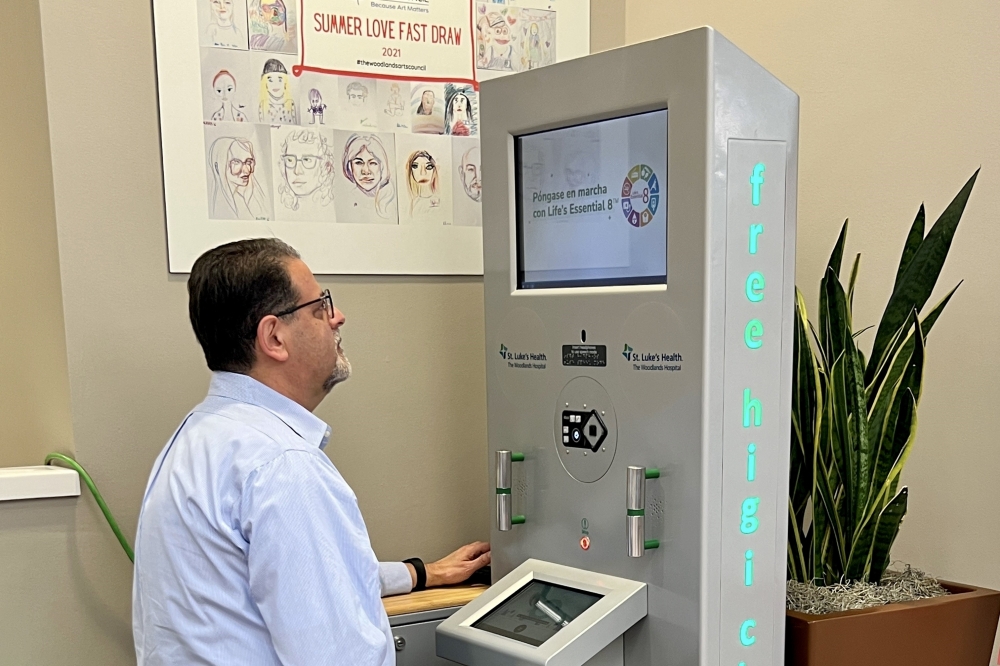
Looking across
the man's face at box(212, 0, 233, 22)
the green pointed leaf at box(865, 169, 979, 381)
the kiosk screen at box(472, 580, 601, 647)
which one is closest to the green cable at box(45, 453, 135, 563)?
the kiosk screen at box(472, 580, 601, 647)

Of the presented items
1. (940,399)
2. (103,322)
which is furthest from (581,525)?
(103,322)

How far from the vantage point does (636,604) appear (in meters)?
1.77

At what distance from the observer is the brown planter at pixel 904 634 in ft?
6.16

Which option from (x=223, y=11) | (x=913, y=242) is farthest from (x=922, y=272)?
(x=223, y=11)

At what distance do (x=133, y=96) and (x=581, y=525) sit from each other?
134cm

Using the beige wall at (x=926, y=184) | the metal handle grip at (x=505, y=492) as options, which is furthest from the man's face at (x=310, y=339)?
the beige wall at (x=926, y=184)

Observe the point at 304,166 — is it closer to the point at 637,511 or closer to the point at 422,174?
the point at 422,174

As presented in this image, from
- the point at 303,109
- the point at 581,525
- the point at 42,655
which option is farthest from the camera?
the point at 303,109

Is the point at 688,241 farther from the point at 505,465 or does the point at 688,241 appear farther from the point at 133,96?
the point at 133,96

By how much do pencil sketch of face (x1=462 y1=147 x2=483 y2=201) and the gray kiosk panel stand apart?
0.52 meters

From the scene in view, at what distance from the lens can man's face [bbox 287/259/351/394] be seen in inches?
67.4

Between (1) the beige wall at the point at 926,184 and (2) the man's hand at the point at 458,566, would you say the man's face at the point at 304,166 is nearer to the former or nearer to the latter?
(2) the man's hand at the point at 458,566

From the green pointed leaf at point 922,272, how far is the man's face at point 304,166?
132 centimetres

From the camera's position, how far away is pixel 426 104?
2.46m
